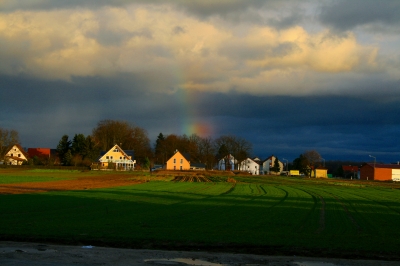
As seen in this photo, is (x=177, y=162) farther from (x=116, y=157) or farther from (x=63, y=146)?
(x=63, y=146)

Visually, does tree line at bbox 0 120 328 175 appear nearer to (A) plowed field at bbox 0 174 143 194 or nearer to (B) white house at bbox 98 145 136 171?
(B) white house at bbox 98 145 136 171

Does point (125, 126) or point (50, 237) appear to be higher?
point (125, 126)

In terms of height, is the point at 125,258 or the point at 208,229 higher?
the point at 125,258

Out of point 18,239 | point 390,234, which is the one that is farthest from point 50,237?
point 390,234

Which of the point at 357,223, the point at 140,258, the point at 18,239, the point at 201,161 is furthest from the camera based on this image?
the point at 201,161

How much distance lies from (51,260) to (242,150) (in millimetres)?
165648

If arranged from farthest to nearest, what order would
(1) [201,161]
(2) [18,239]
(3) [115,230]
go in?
(1) [201,161]
(3) [115,230]
(2) [18,239]

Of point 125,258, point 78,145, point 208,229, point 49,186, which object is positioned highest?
point 78,145

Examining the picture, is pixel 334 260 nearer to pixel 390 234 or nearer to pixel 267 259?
pixel 267 259

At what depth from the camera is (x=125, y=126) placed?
7067 inches

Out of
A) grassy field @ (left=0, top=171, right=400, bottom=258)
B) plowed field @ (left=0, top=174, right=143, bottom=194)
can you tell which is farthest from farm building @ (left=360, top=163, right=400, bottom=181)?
grassy field @ (left=0, top=171, right=400, bottom=258)

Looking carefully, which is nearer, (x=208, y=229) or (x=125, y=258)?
(x=125, y=258)

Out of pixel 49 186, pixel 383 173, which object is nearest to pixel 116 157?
pixel 383 173

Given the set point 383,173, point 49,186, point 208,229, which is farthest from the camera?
point 383,173
